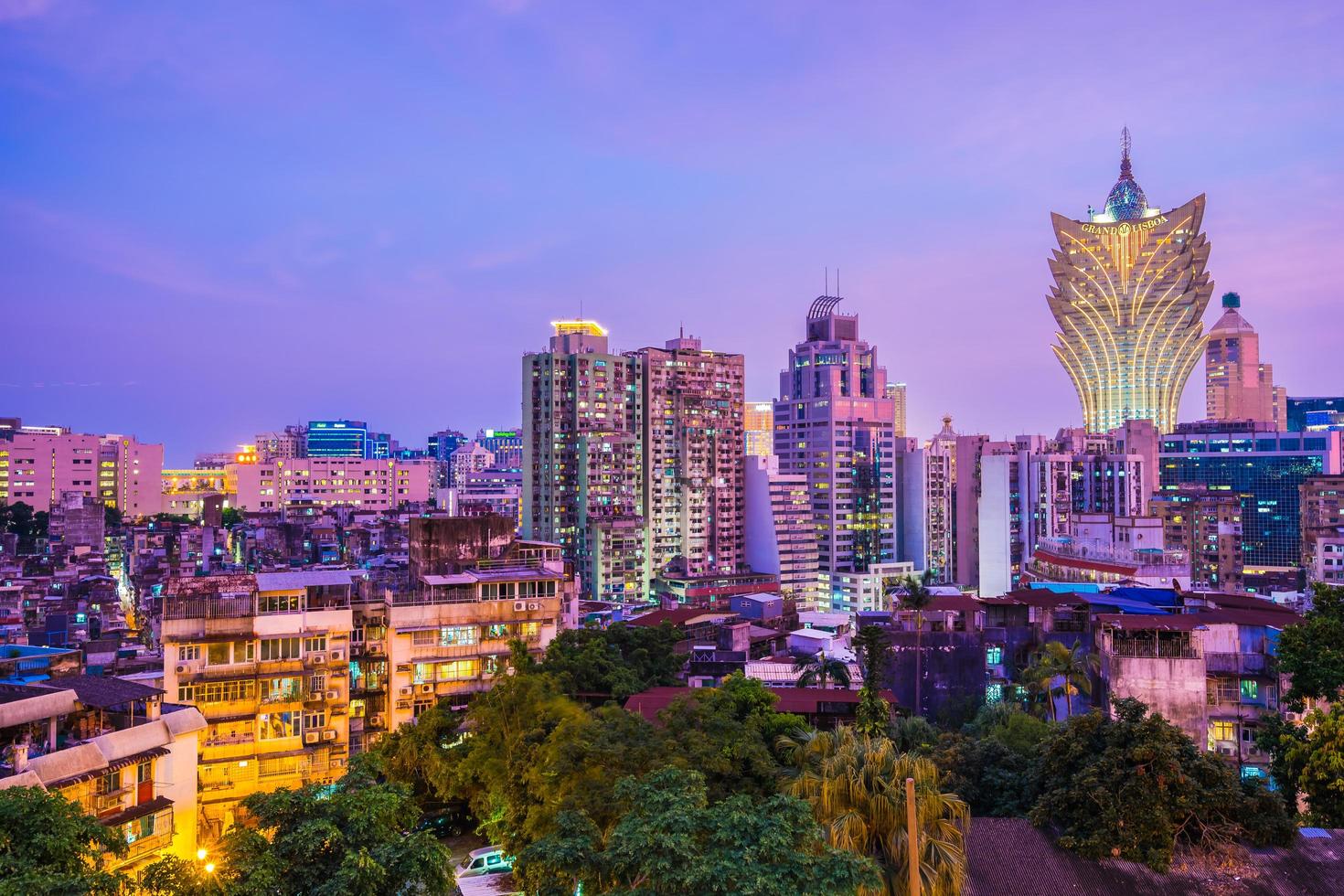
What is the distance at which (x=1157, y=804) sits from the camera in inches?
637

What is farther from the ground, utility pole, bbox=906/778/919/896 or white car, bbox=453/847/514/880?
utility pole, bbox=906/778/919/896

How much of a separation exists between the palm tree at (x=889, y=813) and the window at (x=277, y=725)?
1849 centimetres

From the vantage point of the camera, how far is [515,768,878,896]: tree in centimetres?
1179

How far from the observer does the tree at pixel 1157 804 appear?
16156 mm

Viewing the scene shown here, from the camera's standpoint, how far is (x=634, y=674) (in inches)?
1224

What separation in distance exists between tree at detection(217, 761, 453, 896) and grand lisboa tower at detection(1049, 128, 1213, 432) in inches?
6459

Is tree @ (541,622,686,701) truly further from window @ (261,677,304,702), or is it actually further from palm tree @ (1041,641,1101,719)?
palm tree @ (1041,641,1101,719)

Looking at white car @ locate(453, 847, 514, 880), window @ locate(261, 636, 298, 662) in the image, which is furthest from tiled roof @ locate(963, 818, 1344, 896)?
window @ locate(261, 636, 298, 662)

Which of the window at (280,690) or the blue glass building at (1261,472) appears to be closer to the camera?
the window at (280,690)

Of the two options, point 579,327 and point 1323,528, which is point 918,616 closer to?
point 1323,528

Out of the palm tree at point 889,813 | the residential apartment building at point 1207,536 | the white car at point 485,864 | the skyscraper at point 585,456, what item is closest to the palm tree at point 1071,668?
the palm tree at point 889,813

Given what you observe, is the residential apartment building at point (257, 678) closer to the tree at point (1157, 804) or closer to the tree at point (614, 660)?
the tree at point (614, 660)

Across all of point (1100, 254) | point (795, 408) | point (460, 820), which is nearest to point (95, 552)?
point (460, 820)

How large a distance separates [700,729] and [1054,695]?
610 inches
